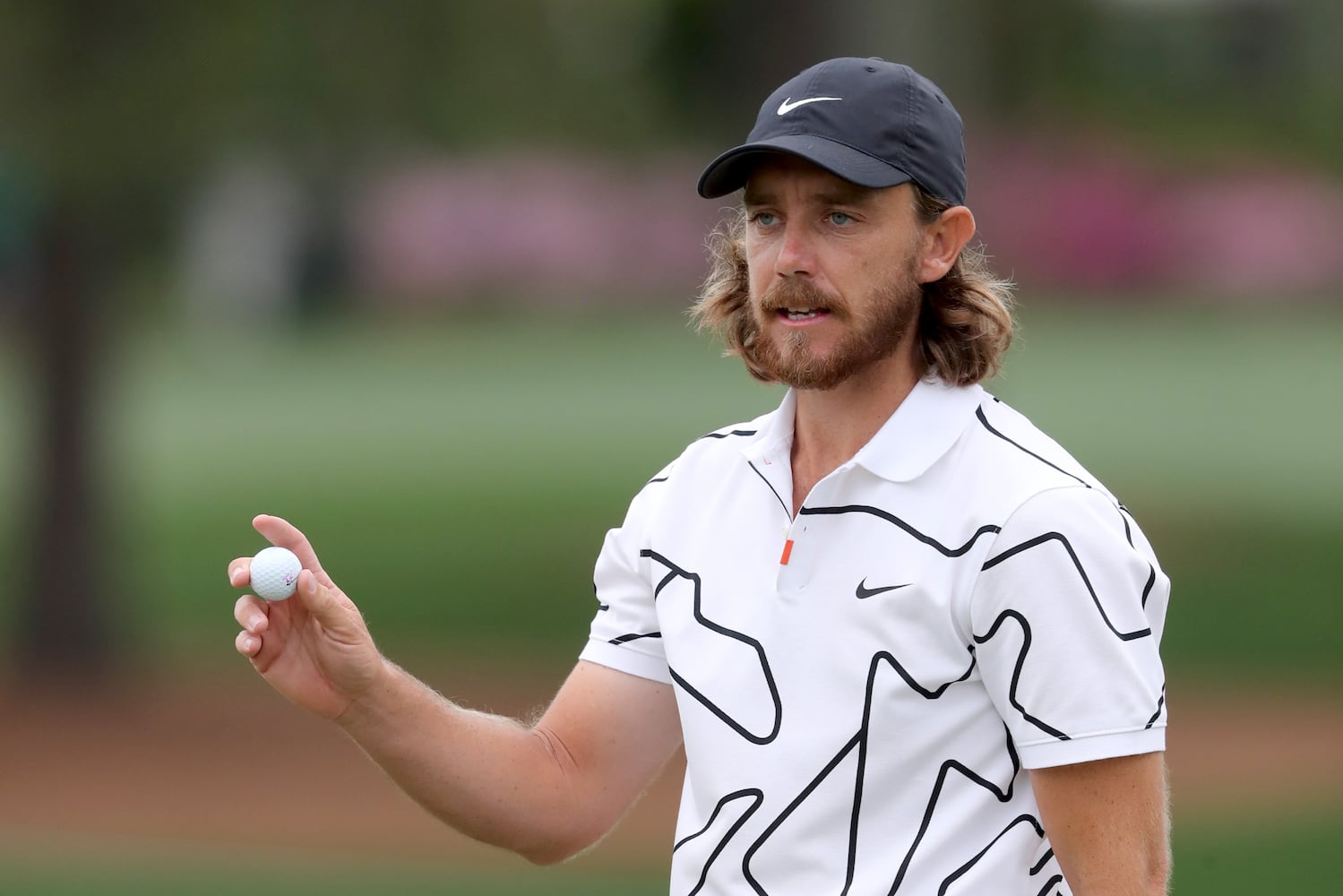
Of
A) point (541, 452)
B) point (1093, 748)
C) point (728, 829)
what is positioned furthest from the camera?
point (541, 452)

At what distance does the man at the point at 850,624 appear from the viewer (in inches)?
104

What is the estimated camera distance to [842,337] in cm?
293

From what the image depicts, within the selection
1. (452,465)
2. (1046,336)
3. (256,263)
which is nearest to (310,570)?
(452,465)

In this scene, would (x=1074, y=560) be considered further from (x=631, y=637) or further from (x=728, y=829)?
(x=631, y=637)

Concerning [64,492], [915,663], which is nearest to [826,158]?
[915,663]

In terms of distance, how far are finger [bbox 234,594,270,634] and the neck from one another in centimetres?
87

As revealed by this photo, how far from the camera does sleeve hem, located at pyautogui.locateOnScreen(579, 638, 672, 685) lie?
3217mm

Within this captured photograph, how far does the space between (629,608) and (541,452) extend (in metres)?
31.3

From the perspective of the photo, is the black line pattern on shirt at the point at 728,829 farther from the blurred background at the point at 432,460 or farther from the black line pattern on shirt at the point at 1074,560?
the blurred background at the point at 432,460

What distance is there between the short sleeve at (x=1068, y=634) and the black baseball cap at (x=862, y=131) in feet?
1.92

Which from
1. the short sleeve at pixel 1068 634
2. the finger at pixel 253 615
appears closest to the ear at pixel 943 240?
the short sleeve at pixel 1068 634

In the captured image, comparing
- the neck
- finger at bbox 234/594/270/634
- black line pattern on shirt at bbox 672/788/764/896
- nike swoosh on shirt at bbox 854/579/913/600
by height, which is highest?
the neck

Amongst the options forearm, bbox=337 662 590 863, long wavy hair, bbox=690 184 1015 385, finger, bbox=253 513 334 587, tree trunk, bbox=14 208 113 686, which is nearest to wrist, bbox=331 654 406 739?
forearm, bbox=337 662 590 863

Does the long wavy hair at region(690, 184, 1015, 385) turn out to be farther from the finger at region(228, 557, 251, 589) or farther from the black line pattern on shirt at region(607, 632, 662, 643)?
the finger at region(228, 557, 251, 589)
